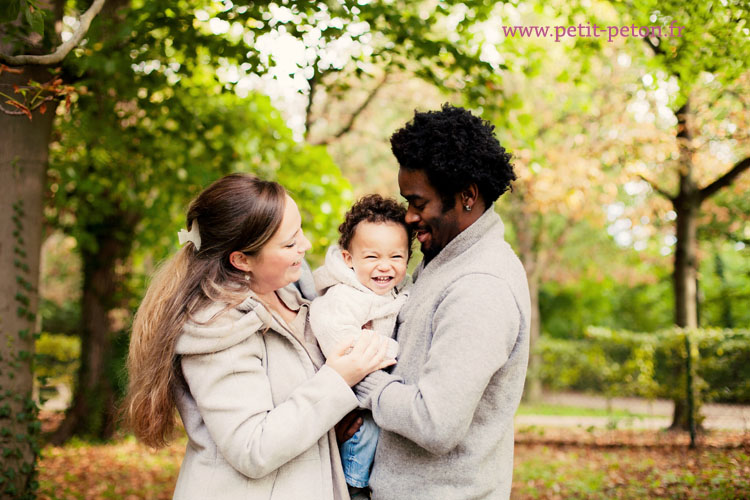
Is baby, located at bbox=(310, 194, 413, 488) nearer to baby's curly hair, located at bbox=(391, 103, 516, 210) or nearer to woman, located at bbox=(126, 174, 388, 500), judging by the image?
woman, located at bbox=(126, 174, 388, 500)

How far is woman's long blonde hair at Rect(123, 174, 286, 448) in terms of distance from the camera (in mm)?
2203

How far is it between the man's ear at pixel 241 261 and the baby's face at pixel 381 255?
45 centimetres

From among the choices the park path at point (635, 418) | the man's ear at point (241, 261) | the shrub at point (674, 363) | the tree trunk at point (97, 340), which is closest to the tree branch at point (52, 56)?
the man's ear at point (241, 261)

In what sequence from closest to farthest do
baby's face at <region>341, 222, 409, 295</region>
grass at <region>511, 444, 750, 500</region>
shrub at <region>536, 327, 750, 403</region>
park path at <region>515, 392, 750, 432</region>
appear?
baby's face at <region>341, 222, 409, 295</region> → grass at <region>511, 444, 750, 500</region> → park path at <region>515, 392, 750, 432</region> → shrub at <region>536, 327, 750, 403</region>

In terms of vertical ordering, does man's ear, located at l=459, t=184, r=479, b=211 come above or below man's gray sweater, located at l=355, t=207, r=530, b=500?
above

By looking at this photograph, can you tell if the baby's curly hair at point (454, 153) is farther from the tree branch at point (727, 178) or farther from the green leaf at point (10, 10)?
the tree branch at point (727, 178)

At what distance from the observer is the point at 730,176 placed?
8.23m

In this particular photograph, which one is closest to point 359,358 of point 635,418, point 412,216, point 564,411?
point 412,216

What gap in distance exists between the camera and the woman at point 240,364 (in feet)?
6.77

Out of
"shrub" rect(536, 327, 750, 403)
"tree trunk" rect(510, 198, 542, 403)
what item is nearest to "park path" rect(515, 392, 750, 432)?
"shrub" rect(536, 327, 750, 403)

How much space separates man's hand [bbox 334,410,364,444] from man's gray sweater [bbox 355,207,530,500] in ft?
0.44

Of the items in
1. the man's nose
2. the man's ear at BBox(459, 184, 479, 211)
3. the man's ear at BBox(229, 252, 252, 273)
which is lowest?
the man's ear at BBox(229, 252, 252, 273)

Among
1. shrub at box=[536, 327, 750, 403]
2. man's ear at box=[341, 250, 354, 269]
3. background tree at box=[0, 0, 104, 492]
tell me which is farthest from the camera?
shrub at box=[536, 327, 750, 403]

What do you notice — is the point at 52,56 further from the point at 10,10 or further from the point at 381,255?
the point at 381,255
